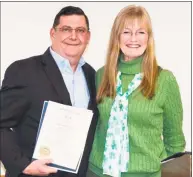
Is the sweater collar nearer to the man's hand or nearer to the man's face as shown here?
the man's face

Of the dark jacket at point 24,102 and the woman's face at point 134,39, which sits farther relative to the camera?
the woman's face at point 134,39

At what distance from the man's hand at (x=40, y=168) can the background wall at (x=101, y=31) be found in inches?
39.0

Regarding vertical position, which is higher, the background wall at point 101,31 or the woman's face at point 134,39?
the background wall at point 101,31

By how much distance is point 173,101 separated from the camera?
4.86ft

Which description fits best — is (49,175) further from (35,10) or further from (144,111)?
(35,10)

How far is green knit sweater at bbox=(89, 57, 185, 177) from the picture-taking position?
1.41 metres

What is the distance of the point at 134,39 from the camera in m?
1.43

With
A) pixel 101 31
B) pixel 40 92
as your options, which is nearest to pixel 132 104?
pixel 40 92

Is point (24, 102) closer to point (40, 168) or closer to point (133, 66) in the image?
point (40, 168)

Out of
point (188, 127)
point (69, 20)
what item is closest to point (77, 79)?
point (69, 20)

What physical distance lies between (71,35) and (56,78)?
21cm

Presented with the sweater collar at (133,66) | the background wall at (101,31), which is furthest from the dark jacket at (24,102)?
the background wall at (101,31)

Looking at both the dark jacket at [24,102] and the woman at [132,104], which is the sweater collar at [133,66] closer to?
the woman at [132,104]

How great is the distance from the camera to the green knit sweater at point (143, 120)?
4.62 feet
